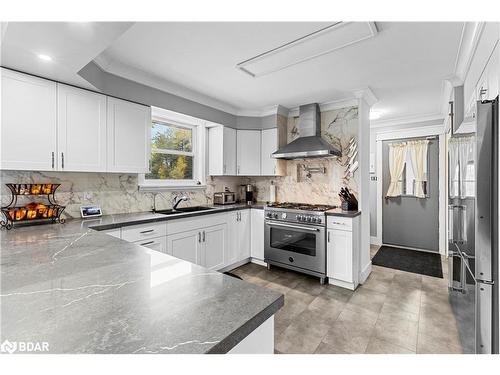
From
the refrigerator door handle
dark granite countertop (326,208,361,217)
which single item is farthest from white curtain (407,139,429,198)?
the refrigerator door handle

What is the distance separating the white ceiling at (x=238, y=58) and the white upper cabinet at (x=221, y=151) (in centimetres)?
47

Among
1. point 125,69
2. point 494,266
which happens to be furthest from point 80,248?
point 494,266

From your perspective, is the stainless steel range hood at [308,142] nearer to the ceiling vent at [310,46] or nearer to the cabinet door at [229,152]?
the cabinet door at [229,152]

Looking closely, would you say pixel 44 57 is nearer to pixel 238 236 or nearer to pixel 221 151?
pixel 221 151

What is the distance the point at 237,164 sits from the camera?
396cm

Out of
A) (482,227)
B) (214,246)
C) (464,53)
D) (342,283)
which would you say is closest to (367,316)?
(342,283)

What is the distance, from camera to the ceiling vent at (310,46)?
1.84 metres

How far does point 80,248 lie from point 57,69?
1.41 meters

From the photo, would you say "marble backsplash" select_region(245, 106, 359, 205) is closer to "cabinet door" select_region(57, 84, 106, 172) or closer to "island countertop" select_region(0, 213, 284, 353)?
"cabinet door" select_region(57, 84, 106, 172)

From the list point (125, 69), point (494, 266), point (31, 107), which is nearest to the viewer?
point (494, 266)

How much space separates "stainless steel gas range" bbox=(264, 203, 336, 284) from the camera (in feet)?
10.1

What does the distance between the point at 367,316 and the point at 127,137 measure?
2962mm

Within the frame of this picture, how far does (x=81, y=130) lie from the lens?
225 cm
